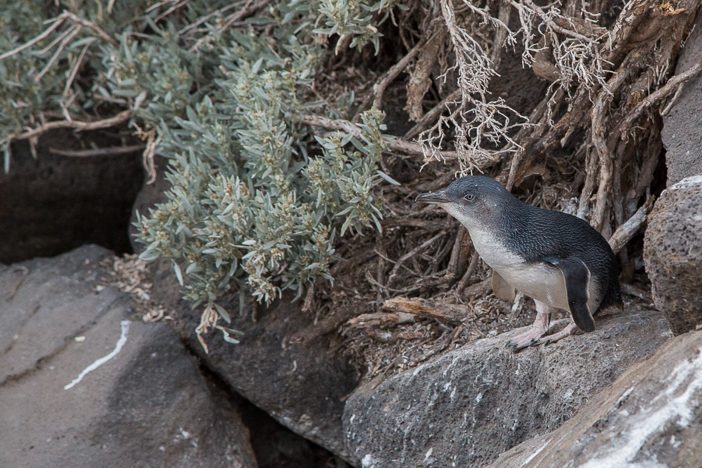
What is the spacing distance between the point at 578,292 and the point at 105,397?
252 centimetres

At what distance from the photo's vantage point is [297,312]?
490 cm

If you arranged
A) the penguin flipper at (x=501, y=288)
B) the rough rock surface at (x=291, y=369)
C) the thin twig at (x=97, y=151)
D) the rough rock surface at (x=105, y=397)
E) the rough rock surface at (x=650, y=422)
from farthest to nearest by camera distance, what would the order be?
the thin twig at (x=97, y=151), the rough rock surface at (x=291, y=369), the rough rock surface at (x=105, y=397), the penguin flipper at (x=501, y=288), the rough rock surface at (x=650, y=422)

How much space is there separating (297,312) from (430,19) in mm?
1624

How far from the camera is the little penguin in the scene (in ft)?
12.4

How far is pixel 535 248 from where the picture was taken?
12.5ft

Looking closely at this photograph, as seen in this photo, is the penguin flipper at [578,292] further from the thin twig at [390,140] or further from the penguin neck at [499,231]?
the thin twig at [390,140]

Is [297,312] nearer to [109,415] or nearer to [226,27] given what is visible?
[109,415]

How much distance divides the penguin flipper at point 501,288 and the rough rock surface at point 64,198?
9.55ft

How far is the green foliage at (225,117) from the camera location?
4.43m

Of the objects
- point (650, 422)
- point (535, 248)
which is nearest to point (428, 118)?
point (535, 248)

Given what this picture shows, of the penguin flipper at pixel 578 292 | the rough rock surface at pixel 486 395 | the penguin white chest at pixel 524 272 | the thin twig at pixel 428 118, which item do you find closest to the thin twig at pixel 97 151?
the thin twig at pixel 428 118

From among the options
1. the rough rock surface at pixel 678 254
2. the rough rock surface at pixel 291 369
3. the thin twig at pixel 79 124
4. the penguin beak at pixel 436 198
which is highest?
the rough rock surface at pixel 678 254

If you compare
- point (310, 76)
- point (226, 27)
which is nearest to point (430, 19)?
point (310, 76)

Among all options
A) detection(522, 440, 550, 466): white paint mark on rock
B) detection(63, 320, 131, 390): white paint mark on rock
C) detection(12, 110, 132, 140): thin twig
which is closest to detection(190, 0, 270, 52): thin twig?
detection(12, 110, 132, 140): thin twig
